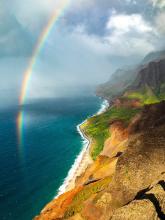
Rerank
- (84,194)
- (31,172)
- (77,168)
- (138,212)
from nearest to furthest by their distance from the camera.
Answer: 1. (138,212)
2. (84,194)
3. (31,172)
4. (77,168)

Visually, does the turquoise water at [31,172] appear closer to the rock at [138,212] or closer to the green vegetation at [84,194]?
the green vegetation at [84,194]

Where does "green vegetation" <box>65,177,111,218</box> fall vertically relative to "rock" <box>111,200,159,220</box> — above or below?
below

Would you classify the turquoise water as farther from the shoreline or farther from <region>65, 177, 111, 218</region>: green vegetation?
<region>65, 177, 111, 218</region>: green vegetation

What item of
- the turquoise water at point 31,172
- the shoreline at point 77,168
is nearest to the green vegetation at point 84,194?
the turquoise water at point 31,172

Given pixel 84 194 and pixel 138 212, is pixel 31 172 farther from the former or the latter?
pixel 138 212

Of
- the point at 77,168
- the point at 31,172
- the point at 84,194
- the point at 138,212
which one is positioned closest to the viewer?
the point at 138,212

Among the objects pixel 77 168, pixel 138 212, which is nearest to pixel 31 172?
pixel 77 168

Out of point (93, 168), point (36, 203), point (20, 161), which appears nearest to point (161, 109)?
point (93, 168)

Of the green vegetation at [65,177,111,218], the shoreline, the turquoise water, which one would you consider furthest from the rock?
the shoreline
